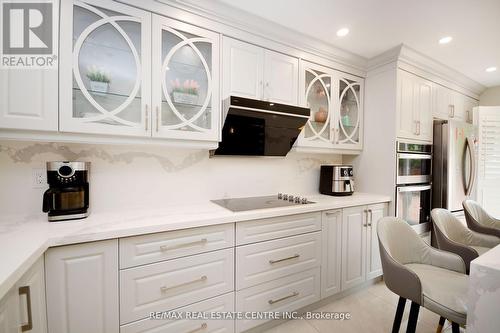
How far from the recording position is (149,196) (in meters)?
1.69

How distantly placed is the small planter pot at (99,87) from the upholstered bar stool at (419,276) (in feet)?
6.19

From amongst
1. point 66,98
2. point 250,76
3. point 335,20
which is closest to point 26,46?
point 66,98

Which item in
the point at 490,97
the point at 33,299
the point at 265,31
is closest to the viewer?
the point at 33,299

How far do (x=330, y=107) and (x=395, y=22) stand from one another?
2.66 feet

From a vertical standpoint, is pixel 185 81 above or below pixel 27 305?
above

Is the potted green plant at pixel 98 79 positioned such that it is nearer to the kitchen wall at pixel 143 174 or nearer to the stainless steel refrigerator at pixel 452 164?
the kitchen wall at pixel 143 174

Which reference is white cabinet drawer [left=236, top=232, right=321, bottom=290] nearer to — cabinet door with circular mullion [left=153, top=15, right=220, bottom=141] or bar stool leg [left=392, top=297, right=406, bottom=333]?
bar stool leg [left=392, top=297, right=406, bottom=333]

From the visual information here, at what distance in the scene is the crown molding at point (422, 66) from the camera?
2.21 metres

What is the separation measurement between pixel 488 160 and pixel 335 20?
2679 mm

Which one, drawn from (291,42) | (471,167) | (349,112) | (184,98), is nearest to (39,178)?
(184,98)

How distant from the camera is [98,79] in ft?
4.28

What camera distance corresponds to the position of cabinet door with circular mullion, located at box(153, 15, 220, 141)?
1453 mm

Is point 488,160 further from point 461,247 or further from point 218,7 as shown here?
point 218,7

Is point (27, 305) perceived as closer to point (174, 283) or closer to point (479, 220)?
point (174, 283)
